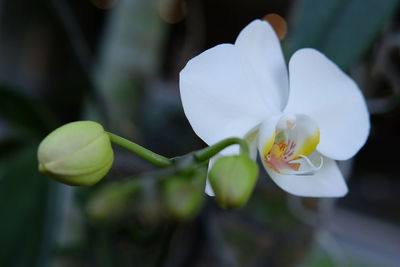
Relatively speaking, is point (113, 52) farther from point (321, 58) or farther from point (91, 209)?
point (321, 58)

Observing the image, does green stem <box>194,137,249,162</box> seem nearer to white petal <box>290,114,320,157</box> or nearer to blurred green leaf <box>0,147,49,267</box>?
white petal <box>290,114,320,157</box>

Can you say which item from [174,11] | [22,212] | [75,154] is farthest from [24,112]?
[174,11]


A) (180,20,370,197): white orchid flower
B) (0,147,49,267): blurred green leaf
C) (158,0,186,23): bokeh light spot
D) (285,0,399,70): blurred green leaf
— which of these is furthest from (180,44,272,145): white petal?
(158,0,186,23): bokeh light spot

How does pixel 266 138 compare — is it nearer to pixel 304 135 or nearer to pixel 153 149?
pixel 304 135

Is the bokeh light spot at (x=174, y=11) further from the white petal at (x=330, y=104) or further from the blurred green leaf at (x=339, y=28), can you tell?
the white petal at (x=330, y=104)

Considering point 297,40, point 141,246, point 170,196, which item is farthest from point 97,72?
point 170,196
